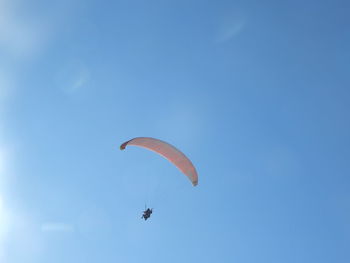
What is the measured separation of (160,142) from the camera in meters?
39.1

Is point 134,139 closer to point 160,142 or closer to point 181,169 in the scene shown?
point 160,142

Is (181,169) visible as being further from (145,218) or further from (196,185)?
(145,218)

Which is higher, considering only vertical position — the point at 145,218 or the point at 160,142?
the point at 160,142

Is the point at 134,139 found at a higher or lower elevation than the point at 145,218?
higher

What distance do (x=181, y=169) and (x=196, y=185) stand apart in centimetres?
191

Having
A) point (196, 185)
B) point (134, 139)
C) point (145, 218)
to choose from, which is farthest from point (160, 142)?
point (145, 218)

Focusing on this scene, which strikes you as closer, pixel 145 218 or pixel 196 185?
pixel 196 185

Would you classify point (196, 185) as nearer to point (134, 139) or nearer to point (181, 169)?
point (181, 169)

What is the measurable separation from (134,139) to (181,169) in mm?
4757

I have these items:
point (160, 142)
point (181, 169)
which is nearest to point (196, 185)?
point (181, 169)

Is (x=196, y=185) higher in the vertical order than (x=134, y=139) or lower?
lower

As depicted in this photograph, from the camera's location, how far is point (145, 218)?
41188mm

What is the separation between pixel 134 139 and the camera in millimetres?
38969

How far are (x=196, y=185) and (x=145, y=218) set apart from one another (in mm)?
6242
